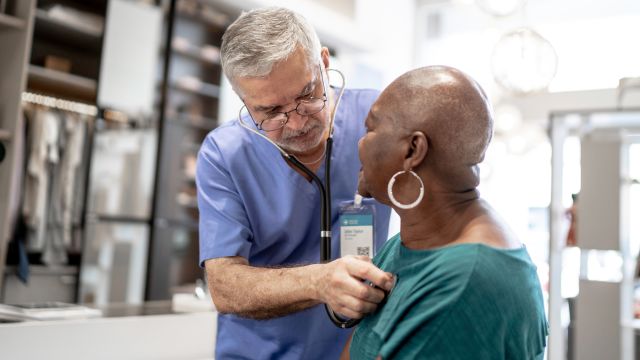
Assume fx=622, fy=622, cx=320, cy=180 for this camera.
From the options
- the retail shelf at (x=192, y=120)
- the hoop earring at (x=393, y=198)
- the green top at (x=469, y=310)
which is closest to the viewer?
the green top at (x=469, y=310)

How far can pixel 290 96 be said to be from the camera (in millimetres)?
1320

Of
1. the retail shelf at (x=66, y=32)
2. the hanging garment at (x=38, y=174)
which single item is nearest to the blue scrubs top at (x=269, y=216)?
the hanging garment at (x=38, y=174)

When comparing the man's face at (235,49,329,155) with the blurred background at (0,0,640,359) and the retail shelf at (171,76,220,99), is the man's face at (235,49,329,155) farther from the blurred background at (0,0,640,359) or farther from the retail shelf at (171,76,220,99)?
the retail shelf at (171,76,220,99)

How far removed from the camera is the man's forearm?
1.14 m

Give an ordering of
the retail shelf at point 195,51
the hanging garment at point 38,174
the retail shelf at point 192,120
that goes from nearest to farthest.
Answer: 1. the hanging garment at point 38,174
2. the retail shelf at point 192,120
3. the retail shelf at point 195,51

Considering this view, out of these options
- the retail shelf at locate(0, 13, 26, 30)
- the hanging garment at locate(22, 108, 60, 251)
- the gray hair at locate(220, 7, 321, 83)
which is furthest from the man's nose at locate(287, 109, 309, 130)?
the hanging garment at locate(22, 108, 60, 251)

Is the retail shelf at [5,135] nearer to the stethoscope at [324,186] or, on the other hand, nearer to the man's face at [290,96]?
the stethoscope at [324,186]

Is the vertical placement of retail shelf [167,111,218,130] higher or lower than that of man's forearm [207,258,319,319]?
higher

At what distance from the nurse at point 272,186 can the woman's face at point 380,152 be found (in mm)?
256

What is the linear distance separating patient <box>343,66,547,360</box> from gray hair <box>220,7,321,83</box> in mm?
311

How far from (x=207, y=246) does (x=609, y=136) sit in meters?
4.56

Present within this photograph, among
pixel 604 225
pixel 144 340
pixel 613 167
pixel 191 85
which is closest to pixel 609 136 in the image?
pixel 613 167

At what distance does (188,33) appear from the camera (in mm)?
4832

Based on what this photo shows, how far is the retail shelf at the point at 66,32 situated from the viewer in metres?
3.96
